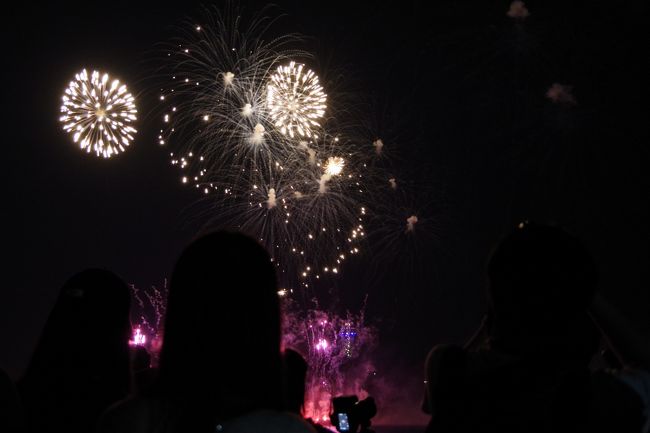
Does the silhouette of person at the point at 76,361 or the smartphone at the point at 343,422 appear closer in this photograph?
the silhouette of person at the point at 76,361

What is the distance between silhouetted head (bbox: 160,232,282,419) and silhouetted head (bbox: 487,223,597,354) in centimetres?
95

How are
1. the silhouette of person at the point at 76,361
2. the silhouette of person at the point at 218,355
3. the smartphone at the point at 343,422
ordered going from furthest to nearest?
1. the smartphone at the point at 343,422
2. the silhouette of person at the point at 76,361
3. the silhouette of person at the point at 218,355

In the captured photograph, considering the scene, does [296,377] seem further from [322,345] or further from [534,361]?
[322,345]

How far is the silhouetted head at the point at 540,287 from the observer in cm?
276

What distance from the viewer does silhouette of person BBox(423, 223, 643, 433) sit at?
2.67 metres

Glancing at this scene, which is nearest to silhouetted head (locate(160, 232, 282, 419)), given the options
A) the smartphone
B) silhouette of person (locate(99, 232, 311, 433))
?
silhouette of person (locate(99, 232, 311, 433))

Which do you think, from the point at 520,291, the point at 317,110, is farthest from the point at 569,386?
the point at 317,110

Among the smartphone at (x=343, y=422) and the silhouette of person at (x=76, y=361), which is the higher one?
the silhouette of person at (x=76, y=361)

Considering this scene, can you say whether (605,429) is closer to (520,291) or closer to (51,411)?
(520,291)

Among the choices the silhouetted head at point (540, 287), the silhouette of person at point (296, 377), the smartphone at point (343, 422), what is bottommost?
the smartphone at point (343, 422)

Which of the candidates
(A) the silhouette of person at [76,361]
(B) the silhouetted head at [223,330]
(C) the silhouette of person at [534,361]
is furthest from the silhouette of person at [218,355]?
(A) the silhouette of person at [76,361]

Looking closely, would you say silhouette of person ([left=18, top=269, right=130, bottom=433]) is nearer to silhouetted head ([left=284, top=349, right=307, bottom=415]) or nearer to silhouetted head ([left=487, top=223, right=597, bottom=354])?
silhouetted head ([left=284, top=349, right=307, bottom=415])

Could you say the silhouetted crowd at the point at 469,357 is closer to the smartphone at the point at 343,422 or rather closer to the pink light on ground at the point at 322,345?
the smartphone at the point at 343,422

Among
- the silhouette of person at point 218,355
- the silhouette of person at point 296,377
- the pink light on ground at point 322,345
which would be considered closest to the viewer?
the silhouette of person at point 218,355
